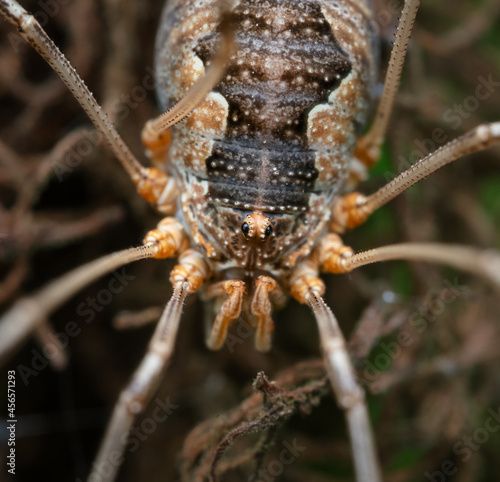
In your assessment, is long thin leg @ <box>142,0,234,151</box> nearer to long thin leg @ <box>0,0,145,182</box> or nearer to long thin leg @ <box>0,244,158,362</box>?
long thin leg @ <box>0,0,145,182</box>

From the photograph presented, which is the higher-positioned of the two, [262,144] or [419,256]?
[262,144]

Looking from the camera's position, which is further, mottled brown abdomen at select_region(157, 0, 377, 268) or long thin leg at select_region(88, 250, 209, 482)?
mottled brown abdomen at select_region(157, 0, 377, 268)

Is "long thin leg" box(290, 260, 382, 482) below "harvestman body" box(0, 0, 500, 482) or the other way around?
below

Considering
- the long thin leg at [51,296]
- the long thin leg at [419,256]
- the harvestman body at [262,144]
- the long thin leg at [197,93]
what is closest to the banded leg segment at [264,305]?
the harvestman body at [262,144]

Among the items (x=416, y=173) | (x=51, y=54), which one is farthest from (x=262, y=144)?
(x=51, y=54)

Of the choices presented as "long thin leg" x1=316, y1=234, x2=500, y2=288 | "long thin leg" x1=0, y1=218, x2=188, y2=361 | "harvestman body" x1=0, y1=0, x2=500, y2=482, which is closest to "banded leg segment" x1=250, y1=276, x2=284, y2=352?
"harvestman body" x1=0, y1=0, x2=500, y2=482

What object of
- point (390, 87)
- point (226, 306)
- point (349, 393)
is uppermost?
point (390, 87)

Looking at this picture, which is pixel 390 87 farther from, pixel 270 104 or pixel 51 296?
Result: pixel 51 296

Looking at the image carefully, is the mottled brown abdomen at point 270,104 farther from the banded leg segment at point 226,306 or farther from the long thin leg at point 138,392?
the long thin leg at point 138,392
